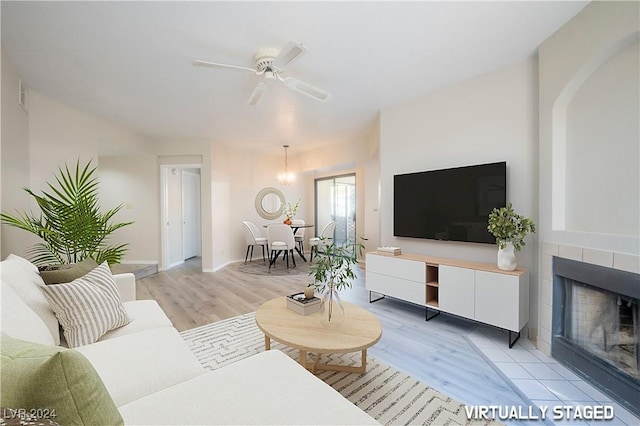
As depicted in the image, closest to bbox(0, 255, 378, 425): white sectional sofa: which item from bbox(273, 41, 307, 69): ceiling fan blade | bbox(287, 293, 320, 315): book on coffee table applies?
bbox(287, 293, 320, 315): book on coffee table

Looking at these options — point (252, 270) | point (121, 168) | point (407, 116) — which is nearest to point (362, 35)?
Result: point (407, 116)

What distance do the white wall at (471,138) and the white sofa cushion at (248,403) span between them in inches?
90.7

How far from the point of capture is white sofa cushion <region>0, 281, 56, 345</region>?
1059mm

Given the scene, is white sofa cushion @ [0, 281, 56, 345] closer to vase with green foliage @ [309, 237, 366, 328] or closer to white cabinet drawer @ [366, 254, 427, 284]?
vase with green foliage @ [309, 237, 366, 328]

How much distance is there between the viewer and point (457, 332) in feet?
8.43

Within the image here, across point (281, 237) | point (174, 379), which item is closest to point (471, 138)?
point (174, 379)

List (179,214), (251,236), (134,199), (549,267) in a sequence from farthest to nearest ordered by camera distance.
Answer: (179,214) < (251,236) < (134,199) < (549,267)

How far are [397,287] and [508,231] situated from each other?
4.02ft

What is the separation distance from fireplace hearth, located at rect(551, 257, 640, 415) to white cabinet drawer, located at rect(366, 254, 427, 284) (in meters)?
1.05

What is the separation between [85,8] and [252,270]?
13.8 feet

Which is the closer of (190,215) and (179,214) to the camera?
(179,214)

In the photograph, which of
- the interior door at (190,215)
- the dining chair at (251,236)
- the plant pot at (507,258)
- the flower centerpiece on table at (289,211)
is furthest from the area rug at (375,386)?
the flower centerpiece on table at (289,211)

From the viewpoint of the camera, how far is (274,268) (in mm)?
5375

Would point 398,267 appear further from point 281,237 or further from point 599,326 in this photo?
point 281,237
